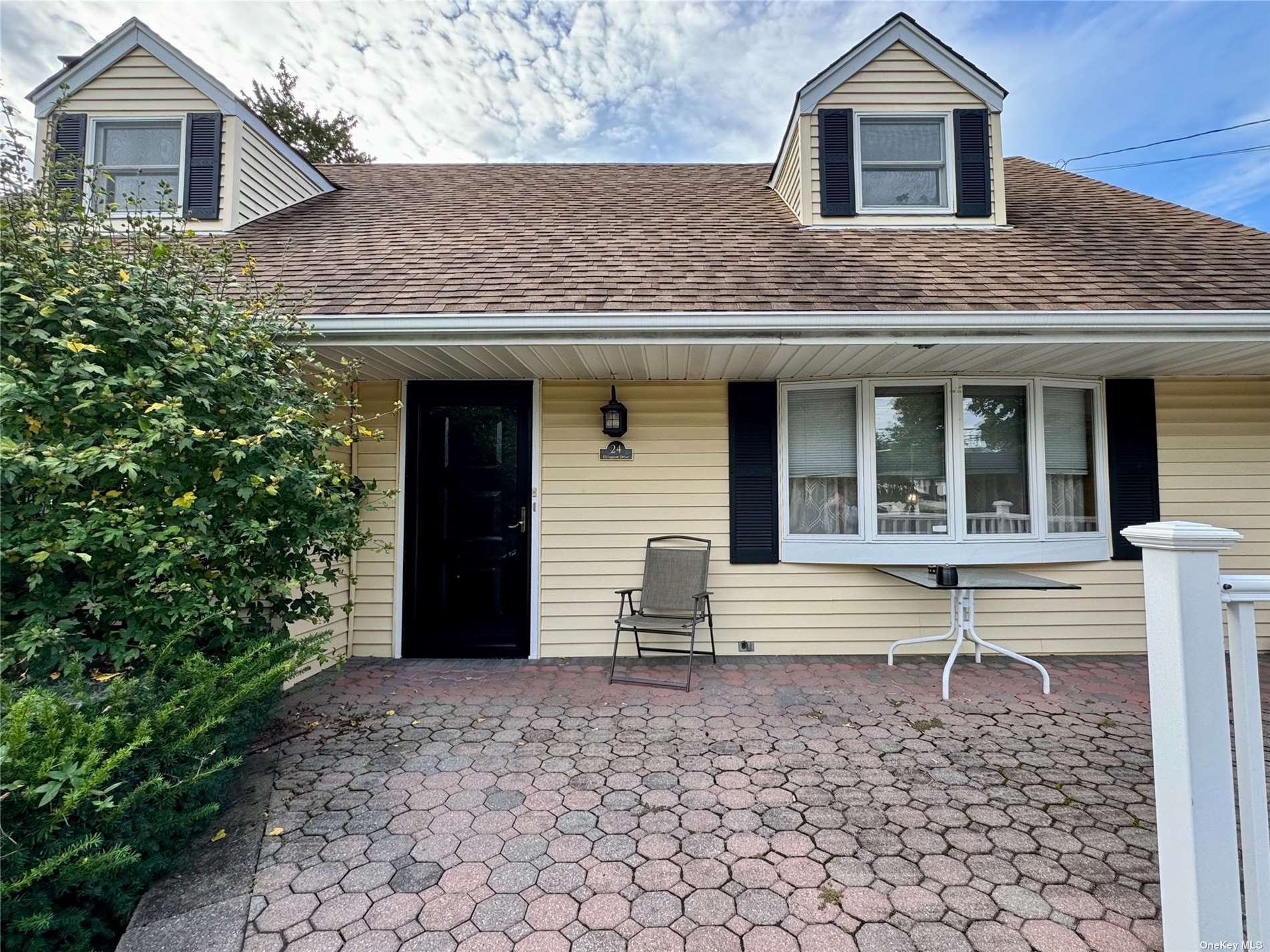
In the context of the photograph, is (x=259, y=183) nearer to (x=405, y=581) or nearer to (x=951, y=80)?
(x=405, y=581)

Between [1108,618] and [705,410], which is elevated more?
[705,410]

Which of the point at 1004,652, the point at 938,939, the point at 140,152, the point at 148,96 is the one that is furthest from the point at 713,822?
the point at 148,96

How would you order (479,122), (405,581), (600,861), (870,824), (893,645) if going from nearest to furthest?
(600,861), (870,824), (893,645), (405,581), (479,122)

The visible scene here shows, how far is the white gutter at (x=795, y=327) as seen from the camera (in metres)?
3.26

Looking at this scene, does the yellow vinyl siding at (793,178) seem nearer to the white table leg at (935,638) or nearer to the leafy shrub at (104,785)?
the white table leg at (935,638)

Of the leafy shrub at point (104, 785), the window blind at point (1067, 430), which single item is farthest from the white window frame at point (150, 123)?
the window blind at point (1067, 430)

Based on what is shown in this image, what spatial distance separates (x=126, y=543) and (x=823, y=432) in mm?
4114

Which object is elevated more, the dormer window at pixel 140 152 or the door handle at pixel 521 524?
the dormer window at pixel 140 152

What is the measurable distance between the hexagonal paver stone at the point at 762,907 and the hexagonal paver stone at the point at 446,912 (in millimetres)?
844

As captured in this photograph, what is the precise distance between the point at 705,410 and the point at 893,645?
228cm

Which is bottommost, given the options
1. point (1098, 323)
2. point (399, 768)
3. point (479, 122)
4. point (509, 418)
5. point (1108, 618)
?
point (399, 768)

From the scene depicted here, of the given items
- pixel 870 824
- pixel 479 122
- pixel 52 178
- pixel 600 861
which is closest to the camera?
pixel 600 861

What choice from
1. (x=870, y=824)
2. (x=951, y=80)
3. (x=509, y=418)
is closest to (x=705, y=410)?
(x=509, y=418)

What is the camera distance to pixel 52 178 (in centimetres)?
245
